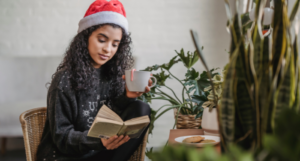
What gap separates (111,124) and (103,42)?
1.85 ft

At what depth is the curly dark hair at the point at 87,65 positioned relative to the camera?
1.21 metres

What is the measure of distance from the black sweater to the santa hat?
0.90 feet

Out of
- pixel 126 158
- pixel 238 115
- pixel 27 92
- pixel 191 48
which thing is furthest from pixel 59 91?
pixel 191 48

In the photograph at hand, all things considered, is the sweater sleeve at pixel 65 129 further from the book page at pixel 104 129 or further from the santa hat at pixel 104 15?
the santa hat at pixel 104 15

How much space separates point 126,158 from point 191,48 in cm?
160

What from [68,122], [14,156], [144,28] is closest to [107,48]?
[68,122]

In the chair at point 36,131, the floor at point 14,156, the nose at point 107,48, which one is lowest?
the floor at point 14,156

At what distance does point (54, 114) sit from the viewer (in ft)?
3.52

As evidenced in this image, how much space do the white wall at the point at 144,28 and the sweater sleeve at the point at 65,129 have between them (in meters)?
Answer: 1.27

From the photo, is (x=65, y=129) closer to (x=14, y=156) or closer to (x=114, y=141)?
(x=114, y=141)

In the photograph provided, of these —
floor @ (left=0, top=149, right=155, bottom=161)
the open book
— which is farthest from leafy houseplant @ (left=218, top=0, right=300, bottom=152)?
floor @ (left=0, top=149, right=155, bottom=161)

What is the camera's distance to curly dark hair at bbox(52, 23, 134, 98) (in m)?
1.21

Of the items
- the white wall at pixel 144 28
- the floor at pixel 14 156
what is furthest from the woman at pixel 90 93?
the floor at pixel 14 156

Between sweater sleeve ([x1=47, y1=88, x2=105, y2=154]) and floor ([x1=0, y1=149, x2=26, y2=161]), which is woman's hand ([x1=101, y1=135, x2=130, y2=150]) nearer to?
A: sweater sleeve ([x1=47, y1=88, x2=105, y2=154])
